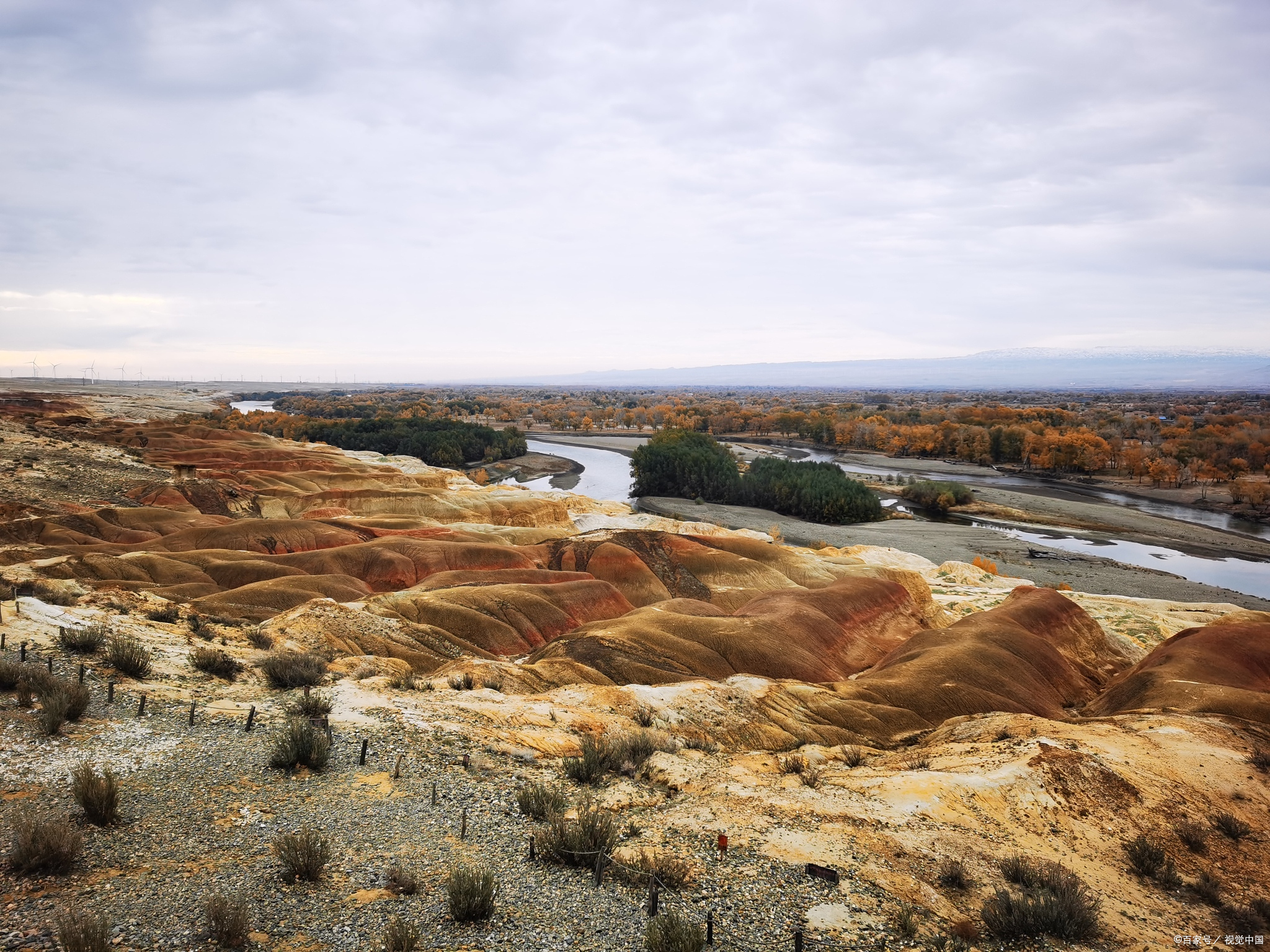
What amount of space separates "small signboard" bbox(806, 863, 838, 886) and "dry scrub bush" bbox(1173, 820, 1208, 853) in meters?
7.50

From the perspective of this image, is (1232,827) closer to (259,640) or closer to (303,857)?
(303,857)

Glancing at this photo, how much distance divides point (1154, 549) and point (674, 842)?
72468mm

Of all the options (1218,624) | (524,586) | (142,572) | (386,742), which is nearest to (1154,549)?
(1218,624)

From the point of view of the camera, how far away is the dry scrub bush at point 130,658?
1445 cm

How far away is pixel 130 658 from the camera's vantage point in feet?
47.9

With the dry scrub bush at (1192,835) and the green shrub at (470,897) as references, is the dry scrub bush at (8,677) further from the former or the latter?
the dry scrub bush at (1192,835)

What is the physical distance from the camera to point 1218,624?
27.4 metres

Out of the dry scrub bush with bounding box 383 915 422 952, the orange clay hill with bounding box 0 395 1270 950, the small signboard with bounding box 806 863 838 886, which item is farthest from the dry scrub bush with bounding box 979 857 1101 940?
the dry scrub bush with bounding box 383 915 422 952

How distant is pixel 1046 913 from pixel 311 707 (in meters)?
13.2

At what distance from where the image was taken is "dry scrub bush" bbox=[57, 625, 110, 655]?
1493 cm

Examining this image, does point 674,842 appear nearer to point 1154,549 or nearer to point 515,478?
point 1154,549

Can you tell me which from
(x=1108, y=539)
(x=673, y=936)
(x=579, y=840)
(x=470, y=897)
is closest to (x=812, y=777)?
(x=579, y=840)

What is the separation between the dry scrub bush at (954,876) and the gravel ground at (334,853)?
1263mm

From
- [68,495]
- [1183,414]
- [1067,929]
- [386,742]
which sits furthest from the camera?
[1183,414]
